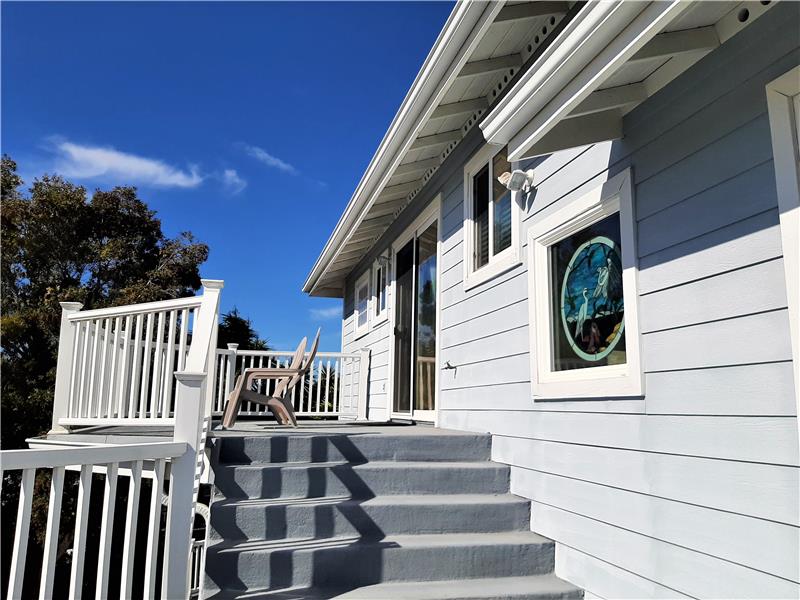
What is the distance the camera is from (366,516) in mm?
3338

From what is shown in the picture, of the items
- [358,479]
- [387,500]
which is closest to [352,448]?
[358,479]

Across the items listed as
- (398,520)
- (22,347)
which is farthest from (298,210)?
(398,520)

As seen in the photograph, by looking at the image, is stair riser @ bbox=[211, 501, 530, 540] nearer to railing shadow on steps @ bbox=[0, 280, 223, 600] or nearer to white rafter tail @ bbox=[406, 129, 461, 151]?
railing shadow on steps @ bbox=[0, 280, 223, 600]

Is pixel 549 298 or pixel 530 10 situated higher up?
pixel 530 10

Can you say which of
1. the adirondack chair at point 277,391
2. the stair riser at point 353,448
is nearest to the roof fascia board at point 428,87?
the adirondack chair at point 277,391

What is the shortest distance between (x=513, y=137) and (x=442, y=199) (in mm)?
2891

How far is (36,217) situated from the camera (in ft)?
45.3

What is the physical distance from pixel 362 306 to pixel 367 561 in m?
6.79

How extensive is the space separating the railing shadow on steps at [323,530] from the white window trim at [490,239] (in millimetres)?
1640

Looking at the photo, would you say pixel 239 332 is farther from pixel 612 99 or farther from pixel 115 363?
pixel 612 99

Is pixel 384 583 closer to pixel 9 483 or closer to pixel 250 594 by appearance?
pixel 250 594

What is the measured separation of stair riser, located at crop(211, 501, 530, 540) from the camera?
314 cm

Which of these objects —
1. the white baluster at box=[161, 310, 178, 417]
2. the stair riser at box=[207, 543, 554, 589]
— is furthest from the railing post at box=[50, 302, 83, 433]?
the stair riser at box=[207, 543, 554, 589]

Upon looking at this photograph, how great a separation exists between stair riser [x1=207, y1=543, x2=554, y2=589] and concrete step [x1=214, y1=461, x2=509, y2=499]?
0.53 metres
